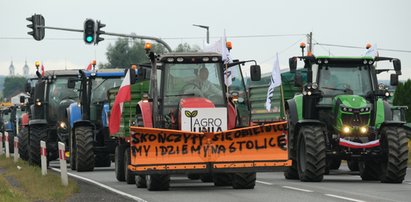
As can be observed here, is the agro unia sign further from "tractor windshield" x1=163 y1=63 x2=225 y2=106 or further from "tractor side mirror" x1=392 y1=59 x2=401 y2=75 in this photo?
"tractor side mirror" x1=392 y1=59 x2=401 y2=75

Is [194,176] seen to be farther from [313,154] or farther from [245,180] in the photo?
[245,180]

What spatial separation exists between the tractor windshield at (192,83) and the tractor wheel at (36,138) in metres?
11.8

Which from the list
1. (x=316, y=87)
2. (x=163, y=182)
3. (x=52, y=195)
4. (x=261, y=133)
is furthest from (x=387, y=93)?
(x=52, y=195)

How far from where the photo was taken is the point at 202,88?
20.2 metres

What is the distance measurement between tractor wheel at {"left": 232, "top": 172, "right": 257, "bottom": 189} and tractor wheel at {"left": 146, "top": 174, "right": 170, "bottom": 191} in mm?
1259

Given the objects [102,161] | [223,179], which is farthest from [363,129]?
[102,161]

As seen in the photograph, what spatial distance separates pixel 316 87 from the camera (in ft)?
75.0

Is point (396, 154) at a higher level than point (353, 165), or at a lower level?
higher

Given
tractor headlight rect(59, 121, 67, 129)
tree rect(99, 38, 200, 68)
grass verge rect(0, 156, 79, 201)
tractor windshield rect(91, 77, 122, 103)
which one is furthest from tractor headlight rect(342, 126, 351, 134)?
tree rect(99, 38, 200, 68)

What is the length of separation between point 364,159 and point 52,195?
6.81 meters

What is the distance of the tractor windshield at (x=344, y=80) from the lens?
23078mm

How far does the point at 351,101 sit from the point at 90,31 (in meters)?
19.4

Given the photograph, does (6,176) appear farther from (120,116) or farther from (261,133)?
(261,133)

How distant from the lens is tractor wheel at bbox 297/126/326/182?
71.5 ft
